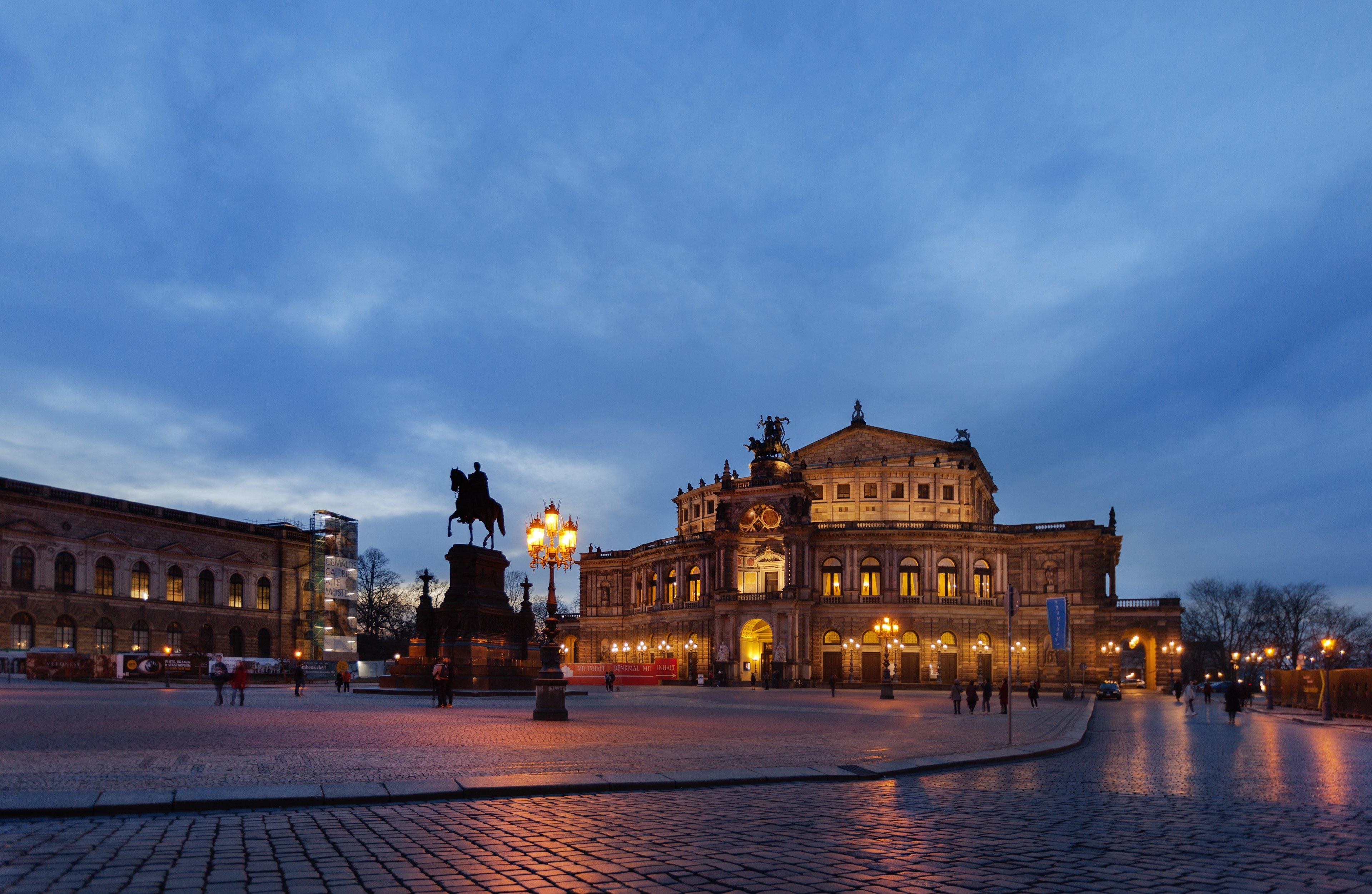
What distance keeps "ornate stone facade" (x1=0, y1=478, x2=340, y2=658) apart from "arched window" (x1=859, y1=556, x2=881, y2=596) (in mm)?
52343

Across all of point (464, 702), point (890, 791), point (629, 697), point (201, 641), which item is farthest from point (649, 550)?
point (890, 791)

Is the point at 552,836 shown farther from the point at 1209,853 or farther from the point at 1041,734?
the point at 1041,734

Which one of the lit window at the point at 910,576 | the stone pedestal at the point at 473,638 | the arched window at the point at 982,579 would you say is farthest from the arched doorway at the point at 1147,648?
the stone pedestal at the point at 473,638

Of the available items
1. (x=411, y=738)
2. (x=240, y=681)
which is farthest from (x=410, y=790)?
(x=240, y=681)

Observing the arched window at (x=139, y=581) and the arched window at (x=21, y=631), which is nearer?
the arched window at (x=21, y=631)

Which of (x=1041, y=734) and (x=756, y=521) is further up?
(x=756, y=521)

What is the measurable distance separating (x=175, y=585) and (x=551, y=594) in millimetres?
70308

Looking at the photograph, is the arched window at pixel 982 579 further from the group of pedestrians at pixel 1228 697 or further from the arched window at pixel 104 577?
the arched window at pixel 104 577

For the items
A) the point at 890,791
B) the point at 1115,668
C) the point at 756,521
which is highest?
the point at 756,521

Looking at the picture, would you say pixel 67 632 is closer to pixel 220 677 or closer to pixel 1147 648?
pixel 220 677

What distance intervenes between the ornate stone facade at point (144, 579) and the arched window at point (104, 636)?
3.0 inches

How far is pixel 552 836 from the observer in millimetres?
9875

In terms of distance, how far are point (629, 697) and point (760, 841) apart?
4122cm

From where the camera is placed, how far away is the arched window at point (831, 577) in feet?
289
